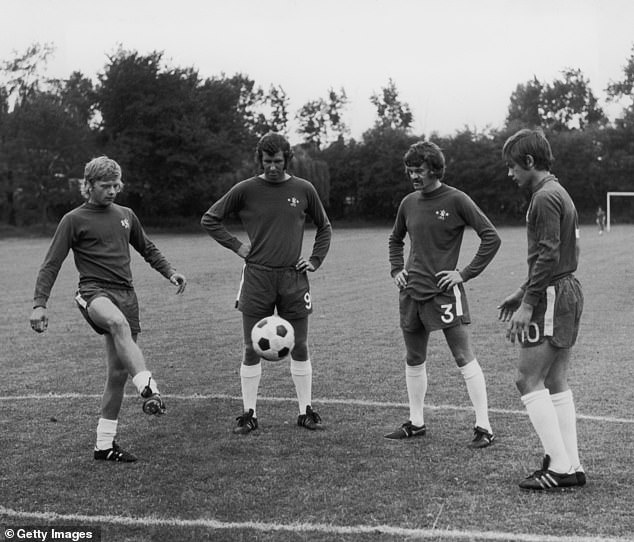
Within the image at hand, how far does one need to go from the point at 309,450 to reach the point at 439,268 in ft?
5.54

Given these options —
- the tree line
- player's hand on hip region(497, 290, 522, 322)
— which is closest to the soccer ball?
player's hand on hip region(497, 290, 522, 322)

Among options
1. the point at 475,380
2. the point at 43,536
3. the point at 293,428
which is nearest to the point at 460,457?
the point at 475,380

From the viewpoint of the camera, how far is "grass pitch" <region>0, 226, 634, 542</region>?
181 inches

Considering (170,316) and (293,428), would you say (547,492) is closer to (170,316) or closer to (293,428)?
(293,428)

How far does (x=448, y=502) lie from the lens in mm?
4875

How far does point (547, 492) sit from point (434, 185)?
2497 mm

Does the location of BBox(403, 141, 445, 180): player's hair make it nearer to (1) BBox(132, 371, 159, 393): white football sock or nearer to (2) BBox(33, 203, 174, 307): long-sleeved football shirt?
(2) BBox(33, 203, 174, 307): long-sleeved football shirt

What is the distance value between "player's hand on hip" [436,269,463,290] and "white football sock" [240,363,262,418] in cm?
174

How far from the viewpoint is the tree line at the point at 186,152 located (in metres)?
55.5

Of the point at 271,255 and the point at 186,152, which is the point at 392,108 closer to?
the point at 186,152

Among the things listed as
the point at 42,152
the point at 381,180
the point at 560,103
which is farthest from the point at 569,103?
the point at 42,152

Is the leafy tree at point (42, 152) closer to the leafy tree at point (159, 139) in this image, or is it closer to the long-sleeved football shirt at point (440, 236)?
the leafy tree at point (159, 139)

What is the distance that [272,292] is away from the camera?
681 cm

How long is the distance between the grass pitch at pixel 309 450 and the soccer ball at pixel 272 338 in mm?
662
